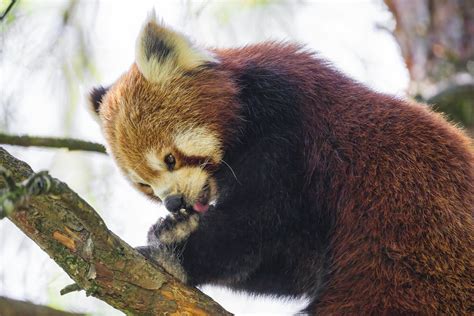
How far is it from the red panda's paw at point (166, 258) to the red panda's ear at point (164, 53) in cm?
95

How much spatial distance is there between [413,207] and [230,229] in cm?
79

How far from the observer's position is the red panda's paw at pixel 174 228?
300 centimetres

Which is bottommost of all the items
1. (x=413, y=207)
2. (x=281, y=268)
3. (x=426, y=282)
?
(x=281, y=268)

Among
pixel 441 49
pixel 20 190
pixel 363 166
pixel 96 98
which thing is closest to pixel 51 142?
pixel 96 98

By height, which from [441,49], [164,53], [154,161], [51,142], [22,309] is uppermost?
[441,49]

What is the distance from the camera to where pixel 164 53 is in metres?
3.45

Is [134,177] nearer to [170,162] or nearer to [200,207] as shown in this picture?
[170,162]

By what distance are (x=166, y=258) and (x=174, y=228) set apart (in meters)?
0.21

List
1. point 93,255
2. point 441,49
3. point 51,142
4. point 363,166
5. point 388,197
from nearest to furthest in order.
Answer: point 93,255 → point 388,197 → point 363,166 → point 51,142 → point 441,49

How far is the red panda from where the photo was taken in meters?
2.84

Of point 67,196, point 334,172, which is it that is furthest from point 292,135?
point 67,196

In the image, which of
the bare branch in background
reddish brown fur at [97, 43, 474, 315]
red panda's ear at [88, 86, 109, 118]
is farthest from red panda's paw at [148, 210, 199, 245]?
the bare branch in background

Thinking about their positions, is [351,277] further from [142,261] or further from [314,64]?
[314,64]

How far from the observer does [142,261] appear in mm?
2664
